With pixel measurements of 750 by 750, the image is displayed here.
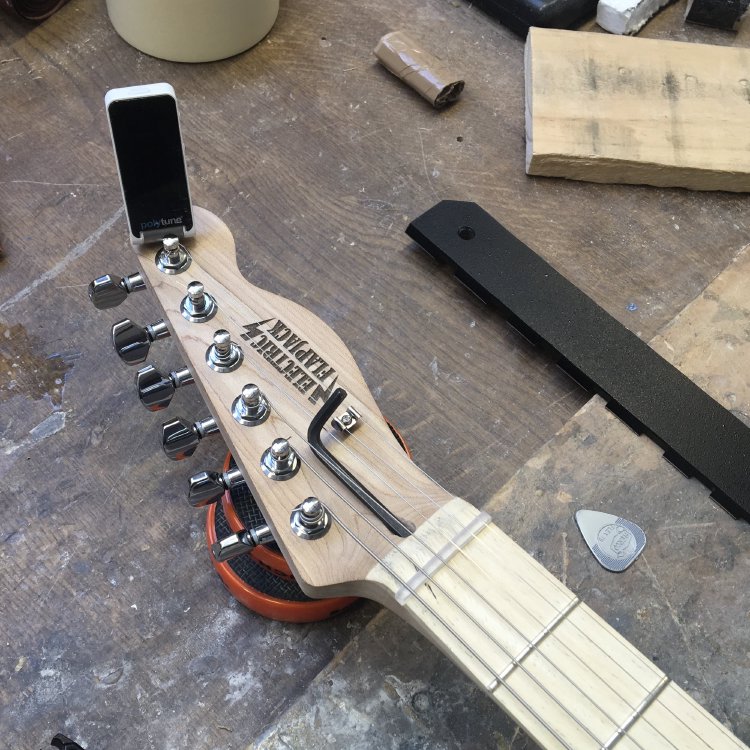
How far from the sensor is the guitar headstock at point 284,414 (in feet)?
2.14

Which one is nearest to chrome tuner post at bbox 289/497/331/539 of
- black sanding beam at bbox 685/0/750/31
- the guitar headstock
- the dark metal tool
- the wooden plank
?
the guitar headstock

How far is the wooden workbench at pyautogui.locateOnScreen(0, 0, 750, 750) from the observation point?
724 millimetres

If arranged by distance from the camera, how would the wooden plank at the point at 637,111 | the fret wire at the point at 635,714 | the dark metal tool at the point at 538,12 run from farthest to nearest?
the dark metal tool at the point at 538,12, the wooden plank at the point at 637,111, the fret wire at the point at 635,714

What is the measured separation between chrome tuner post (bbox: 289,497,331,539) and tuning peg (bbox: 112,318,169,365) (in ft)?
0.66

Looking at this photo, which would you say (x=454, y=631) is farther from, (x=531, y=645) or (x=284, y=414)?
(x=284, y=414)

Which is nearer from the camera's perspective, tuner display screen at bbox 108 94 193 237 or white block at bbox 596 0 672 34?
tuner display screen at bbox 108 94 193 237

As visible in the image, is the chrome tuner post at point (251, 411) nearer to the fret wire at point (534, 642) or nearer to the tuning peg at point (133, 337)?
the tuning peg at point (133, 337)

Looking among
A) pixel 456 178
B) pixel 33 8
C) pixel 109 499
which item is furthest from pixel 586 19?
pixel 109 499

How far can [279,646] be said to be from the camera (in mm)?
757

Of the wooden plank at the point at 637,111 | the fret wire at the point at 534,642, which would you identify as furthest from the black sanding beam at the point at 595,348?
the fret wire at the point at 534,642

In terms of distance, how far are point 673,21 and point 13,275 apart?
35.4 inches

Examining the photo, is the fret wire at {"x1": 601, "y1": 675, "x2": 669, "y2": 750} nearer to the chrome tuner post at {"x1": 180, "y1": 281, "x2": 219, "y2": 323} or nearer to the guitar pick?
the guitar pick

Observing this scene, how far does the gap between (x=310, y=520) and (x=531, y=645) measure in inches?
7.0

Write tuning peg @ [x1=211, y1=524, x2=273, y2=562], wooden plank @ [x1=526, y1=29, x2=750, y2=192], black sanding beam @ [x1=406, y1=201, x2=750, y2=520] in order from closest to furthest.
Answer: tuning peg @ [x1=211, y1=524, x2=273, y2=562]
black sanding beam @ [x1=406, y1=201, x2=750, y2=520]
wooden plank @ [x1=526, y1=29, x2=750, y2=192]
